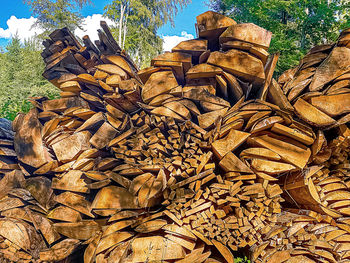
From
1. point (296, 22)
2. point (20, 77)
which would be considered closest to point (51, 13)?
point (20, 77)

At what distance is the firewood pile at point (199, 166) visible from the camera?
4.64ft

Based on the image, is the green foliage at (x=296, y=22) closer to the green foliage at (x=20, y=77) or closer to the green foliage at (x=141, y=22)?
the green foliage at (x=141, y=22)

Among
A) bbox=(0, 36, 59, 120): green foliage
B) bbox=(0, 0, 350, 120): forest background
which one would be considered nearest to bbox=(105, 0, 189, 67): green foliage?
bbox=(0, 0, 350, 120): forest background

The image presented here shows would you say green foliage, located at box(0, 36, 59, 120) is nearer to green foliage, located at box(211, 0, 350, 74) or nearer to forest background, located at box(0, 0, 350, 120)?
forest background, located at box(0, 0, 350, 120)

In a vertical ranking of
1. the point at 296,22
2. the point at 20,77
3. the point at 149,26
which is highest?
the point at 149,26

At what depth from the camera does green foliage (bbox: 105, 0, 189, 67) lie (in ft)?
35.1

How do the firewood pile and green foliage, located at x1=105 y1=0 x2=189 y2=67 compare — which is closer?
the firewood pile

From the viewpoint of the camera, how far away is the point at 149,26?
1177cm

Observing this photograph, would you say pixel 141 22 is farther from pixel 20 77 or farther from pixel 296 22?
pixel 296 22

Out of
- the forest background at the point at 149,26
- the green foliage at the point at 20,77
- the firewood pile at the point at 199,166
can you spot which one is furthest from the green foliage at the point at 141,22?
the firewood pile at the point at 199,166

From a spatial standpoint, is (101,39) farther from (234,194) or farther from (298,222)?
(298,222)

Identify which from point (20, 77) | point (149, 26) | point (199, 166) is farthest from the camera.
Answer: point (149, 26)

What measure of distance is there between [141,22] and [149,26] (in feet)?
1.82

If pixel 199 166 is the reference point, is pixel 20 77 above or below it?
above
